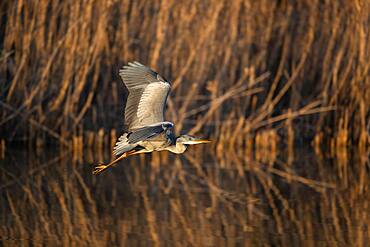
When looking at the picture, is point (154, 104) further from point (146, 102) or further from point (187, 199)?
point (187, 199)

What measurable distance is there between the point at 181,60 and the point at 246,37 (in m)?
0.67

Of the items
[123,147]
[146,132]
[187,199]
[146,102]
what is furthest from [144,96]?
[187,199]

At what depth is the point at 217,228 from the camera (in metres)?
5.93

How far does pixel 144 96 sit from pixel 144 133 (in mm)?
675

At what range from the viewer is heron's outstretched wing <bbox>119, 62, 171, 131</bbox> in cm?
584

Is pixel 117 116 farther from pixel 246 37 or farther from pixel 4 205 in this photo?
pixel 4 205

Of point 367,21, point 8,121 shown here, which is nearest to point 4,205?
point 8,121

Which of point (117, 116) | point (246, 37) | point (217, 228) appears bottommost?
point (217, 228)

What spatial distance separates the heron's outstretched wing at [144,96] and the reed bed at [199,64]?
8.72 feet

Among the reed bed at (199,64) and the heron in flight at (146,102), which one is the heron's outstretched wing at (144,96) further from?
the reed bed at (199,64)

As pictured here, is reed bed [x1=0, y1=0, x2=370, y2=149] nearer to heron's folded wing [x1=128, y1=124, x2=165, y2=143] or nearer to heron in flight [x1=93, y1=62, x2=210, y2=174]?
heron in flight [x1=93, y1=62, x2=210, y2=174]

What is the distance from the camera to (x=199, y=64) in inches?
358

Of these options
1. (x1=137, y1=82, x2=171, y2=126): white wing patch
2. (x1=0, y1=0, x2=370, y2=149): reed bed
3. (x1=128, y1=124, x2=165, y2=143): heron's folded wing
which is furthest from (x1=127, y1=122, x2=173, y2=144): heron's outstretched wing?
(x1=0, y1=0, x2=370, y2=149): reed bed


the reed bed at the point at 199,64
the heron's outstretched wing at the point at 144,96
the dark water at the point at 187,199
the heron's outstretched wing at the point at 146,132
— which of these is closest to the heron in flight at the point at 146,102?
the heron's outstretched wing at the point at 144,96
